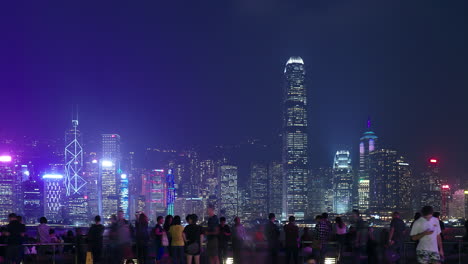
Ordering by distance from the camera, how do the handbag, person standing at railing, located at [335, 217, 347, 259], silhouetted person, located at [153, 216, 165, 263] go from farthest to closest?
silhouetted person, located at [153, 216, 165, 263] → the handbag → person standing at railing, located at [335, 217, 347, 259]

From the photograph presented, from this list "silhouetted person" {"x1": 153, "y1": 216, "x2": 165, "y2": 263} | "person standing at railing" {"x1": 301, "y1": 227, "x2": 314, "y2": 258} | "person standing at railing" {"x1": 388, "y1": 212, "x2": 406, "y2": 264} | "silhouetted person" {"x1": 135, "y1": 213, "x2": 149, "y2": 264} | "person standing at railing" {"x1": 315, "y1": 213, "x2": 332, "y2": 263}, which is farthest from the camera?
"person standing at railing" {"x1": 301, "y1": 227, "x2": 314, "y2": 258}

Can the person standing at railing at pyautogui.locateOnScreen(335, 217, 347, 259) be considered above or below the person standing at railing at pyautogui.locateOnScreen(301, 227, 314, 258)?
above

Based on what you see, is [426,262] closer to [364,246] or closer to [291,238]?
[364,246]

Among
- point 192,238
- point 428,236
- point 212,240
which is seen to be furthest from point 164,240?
point 428,236

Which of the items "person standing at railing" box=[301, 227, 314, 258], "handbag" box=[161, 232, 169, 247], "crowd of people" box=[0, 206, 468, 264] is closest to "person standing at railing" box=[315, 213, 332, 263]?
"crowd of people" box=[0, 206, 468, 264]

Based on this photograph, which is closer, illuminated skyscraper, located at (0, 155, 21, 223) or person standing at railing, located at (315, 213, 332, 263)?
person standing at railing, located at (315, 213, 332, 263)

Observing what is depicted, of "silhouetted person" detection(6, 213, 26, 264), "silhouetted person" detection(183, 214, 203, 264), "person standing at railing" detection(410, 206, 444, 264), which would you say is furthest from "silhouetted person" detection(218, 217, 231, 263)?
"person standing at railing" detection(410, 206, 444, 264)

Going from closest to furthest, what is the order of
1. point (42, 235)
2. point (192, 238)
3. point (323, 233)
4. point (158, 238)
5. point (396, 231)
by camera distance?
point (192, 238) → point (396, 231) → point (323, 233) → point (158, 238) → point (42, 235)

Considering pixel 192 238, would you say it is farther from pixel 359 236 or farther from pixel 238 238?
pixel 359 236

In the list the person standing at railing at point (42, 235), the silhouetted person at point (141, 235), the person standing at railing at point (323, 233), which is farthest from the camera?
the person standing at railing at point (42, 235)

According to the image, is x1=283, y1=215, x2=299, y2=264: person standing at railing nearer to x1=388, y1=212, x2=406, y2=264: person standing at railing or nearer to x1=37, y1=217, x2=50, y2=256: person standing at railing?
x1=388, y1=212, x2=406, y2=264: person standing at railing

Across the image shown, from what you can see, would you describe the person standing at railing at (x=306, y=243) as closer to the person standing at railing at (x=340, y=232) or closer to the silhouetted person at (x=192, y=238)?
the person standing at railing at (x=340, y=232)

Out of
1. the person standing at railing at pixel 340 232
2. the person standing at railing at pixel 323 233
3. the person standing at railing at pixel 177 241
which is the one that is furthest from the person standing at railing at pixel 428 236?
the person standing at railing at pixel 177 241

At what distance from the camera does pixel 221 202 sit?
631ft
